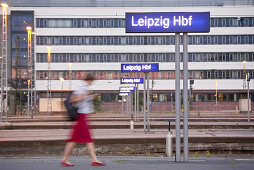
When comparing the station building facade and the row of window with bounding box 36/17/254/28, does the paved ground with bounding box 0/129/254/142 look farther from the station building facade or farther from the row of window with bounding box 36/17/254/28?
the row of window with bounding box 36/17/254/28

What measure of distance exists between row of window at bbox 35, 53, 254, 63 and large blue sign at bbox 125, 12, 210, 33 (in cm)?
6335

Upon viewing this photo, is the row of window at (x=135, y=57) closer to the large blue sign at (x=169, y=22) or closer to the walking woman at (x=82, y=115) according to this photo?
the large blue sign at (x=169, y=22)

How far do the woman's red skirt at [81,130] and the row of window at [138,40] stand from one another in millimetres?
65358

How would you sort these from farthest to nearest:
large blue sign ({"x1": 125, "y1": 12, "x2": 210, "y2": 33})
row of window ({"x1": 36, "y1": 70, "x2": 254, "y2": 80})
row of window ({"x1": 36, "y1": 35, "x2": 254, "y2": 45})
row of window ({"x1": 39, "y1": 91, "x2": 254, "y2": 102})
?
1. row of window ({"x1": 39, "y1": 91, "x2": 254, "y2": 102})
2. row of window ({"x1": 36, "y1": 70, "x2": 254, "y2": 80})
3. row of window ({"x1": 36, "y1": 35, "x2": 254, "y2": 45})
4. large blue sign ({"x1": 125, "y1": 12, "x2": 210, "y2": 33})

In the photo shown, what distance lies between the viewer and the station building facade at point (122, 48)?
72.7 metres

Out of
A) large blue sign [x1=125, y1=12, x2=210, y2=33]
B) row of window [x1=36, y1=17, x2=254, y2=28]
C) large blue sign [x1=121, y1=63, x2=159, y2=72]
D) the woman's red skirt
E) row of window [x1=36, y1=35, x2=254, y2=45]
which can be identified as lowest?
the woman's red skirt

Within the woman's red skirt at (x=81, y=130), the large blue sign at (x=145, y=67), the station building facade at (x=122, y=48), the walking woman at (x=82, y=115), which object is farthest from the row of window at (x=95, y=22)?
the woman's red skirt at (x=81, y=130)

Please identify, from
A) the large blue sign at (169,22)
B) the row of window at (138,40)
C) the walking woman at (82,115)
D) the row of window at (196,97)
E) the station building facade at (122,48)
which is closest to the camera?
the walking woman at (82,115)

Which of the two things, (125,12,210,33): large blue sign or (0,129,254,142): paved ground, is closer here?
(125,12,210,33): large blue sign

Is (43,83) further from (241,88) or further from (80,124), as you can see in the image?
(80,124)

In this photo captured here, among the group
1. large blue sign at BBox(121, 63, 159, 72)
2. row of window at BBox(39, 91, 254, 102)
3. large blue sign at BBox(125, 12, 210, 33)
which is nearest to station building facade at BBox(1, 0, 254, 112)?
row of window at BBox(39, 91, 254, 102)

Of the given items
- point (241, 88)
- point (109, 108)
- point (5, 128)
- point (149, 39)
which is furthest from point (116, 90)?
point (5, 128)

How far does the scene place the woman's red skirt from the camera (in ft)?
26.4

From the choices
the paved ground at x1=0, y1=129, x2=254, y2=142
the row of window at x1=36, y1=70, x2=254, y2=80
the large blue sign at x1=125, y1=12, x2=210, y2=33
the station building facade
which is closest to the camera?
the large blue sign at x1=125, y1=12, x2=210, y2=33
